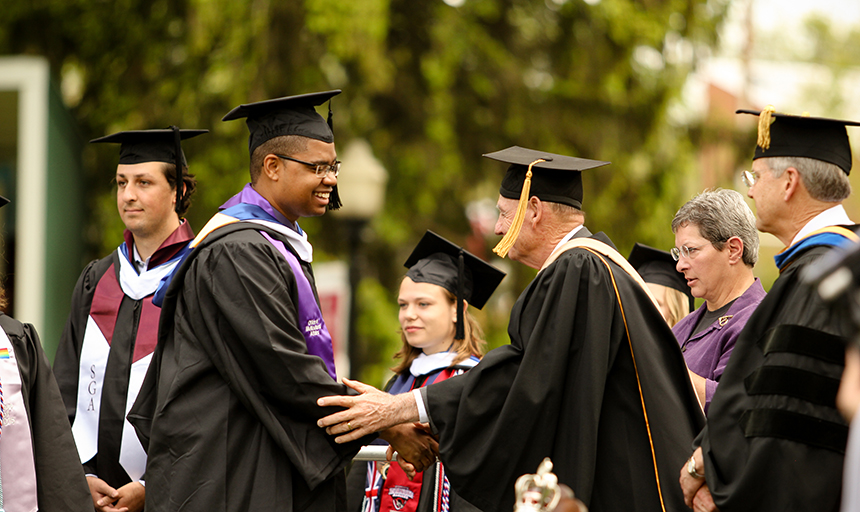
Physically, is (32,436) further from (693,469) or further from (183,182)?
(693,469)

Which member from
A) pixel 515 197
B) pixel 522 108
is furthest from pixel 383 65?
pixel 515 197

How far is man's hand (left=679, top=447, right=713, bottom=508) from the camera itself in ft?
10.7

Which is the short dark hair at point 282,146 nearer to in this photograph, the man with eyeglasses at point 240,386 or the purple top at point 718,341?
the man with eyeglasses at point 240,386

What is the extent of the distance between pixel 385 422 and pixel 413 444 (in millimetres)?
283

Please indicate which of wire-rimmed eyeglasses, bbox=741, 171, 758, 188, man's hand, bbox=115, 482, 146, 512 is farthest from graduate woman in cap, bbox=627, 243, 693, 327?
man's hand, bbox=115, 482, 146, 512

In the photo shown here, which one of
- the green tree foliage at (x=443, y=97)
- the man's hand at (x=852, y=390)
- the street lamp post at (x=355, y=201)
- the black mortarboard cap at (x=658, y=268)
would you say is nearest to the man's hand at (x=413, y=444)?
the black mortarboard cap at (x=658, y=268)

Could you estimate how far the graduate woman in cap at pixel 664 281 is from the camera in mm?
5141

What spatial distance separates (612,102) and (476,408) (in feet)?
24.2

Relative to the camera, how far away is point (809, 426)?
9.70ft

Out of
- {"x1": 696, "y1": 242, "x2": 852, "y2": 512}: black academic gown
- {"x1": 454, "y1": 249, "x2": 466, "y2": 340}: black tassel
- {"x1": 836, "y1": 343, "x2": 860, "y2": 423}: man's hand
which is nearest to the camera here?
{"x1": 836, "y1": 343, "x2": 860, "y2": 423}: man's hand

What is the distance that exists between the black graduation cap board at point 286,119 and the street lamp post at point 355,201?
477cm

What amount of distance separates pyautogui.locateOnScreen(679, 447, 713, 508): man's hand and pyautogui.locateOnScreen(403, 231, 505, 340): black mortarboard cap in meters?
1.77

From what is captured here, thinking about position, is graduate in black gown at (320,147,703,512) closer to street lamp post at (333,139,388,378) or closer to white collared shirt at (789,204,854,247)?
white collared shirt at (789,204,854,247)

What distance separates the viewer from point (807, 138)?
3309 mm
